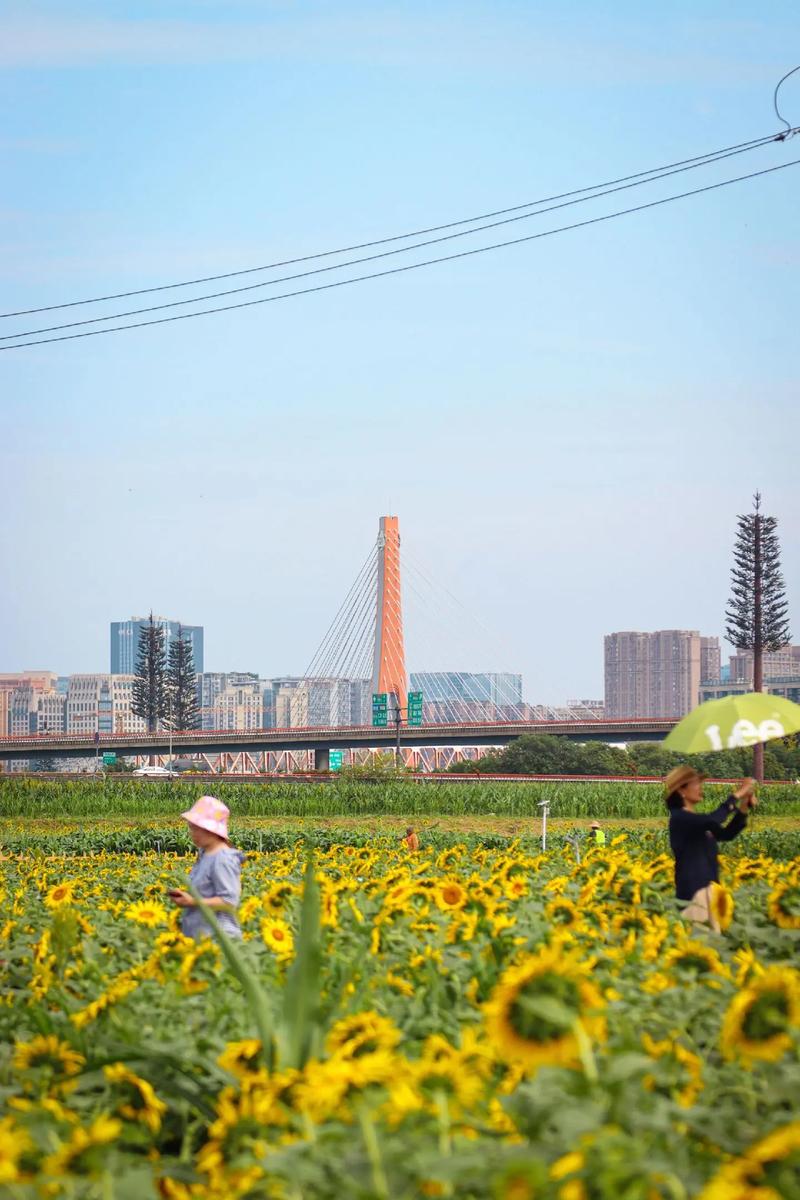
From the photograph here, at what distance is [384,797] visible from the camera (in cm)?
3459

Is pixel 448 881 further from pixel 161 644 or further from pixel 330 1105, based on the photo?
pixel 161 644

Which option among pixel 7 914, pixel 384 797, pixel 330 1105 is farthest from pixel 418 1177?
pixel 384 797

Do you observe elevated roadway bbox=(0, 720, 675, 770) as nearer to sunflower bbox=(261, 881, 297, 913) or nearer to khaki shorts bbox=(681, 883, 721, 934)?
khaki shorts bbox=(681, 883, 721, 934)

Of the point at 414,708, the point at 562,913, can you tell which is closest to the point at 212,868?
the point at 562,913

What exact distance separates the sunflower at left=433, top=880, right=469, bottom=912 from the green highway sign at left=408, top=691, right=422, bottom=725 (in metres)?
68.8

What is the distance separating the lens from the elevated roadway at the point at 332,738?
70625mm

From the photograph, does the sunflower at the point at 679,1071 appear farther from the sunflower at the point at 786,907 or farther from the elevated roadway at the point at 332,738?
the elevated roadway at the point at 332,738

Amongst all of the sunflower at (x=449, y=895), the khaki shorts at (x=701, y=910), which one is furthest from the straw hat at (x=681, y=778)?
the sunflower at (x=449, y=895)

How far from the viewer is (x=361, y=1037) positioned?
343cm

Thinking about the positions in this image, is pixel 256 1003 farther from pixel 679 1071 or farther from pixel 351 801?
pixel 351 801

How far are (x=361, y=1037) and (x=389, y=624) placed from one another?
69136 mm

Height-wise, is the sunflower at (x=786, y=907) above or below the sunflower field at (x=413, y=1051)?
above

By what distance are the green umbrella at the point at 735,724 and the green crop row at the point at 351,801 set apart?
24928 mm

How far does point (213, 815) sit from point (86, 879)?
16.4 ft
